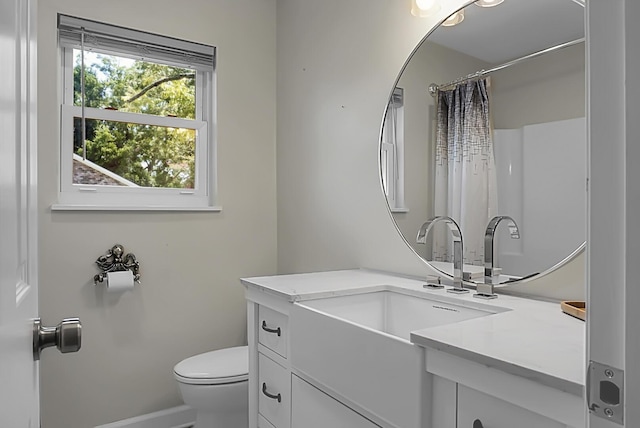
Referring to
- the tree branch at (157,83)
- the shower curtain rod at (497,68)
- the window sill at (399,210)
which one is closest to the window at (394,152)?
the window sill at (399,210)

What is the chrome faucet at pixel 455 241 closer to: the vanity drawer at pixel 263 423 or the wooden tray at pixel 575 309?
the wooden tray at pixel 575 309

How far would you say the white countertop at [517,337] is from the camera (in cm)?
72

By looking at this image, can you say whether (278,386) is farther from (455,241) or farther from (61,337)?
(61,337)

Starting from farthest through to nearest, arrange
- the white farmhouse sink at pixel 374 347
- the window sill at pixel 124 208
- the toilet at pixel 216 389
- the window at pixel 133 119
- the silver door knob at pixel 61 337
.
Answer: the window at pixel 133 119
the window sill at pixel 124 208
the toilet at pixel 216 389
the white farmhouse sink at pixel 374 347
the silver door knob at pixel 61 337

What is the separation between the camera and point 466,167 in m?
1.54

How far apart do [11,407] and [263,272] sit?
2.10 m

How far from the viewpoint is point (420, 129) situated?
66.6 inches

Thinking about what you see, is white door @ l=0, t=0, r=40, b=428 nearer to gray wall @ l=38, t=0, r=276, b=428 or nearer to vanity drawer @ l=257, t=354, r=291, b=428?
vanity drawer @ l=257, t=354, r=291, b=428

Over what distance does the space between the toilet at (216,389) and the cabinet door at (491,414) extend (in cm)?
123

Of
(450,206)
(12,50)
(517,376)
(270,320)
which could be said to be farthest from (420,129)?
(12,50)
